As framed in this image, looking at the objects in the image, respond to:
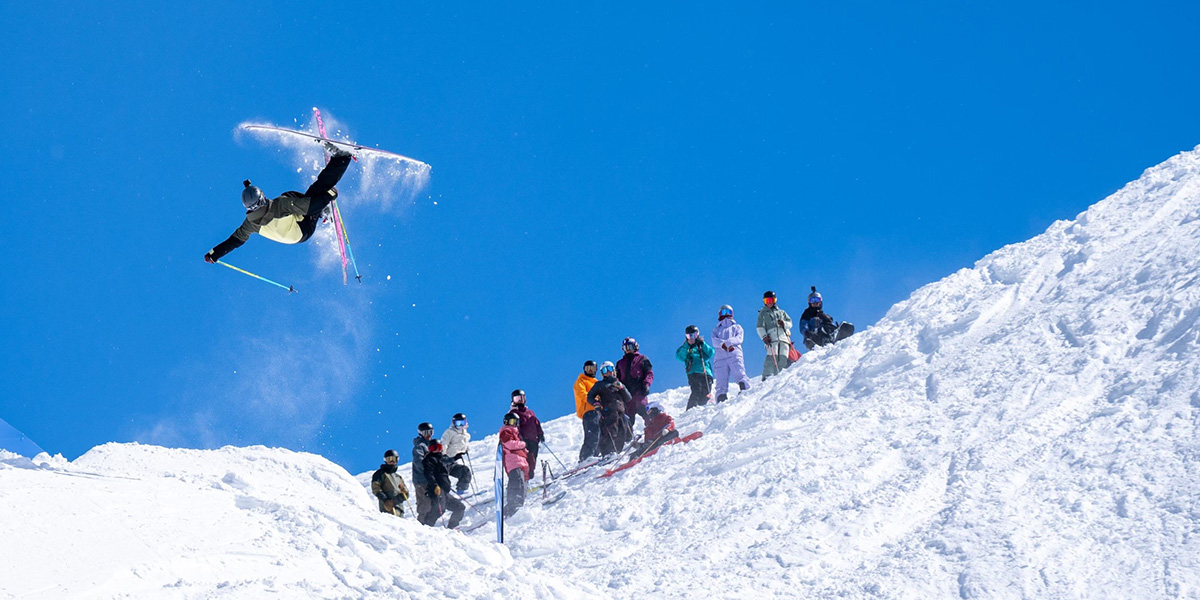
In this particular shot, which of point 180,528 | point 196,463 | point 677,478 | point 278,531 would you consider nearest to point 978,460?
point 677,478

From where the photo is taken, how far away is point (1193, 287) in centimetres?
1225

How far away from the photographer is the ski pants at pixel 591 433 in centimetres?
1378

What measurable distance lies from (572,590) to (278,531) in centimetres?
238

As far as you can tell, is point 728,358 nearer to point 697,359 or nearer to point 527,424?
point 697,359

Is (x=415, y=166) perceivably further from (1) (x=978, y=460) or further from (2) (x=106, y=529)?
(1) (x=978, y=460)

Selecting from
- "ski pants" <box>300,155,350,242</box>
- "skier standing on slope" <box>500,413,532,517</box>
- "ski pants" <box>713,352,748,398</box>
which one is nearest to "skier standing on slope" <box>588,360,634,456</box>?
"skier standing on slope" <box>500,413,532,517</box>

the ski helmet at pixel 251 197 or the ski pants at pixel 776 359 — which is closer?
the ski helmet at pixel 251 197

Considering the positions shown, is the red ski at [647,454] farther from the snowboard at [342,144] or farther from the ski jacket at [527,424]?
the snowboard at [342,144]

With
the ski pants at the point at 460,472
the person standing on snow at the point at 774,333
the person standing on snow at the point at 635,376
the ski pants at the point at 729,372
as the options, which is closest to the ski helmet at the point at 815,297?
the person standing on snow at the point at 774,333

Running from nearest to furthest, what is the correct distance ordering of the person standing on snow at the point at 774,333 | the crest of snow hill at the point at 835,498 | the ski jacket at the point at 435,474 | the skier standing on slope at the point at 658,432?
the crest of snow hill at the point at 835,498, the ski jacket at the point at 435,474, the skier standing on slope at the point at 658,432, the person standing on snow at the point at 774,333

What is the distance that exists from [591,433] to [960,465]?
506cm

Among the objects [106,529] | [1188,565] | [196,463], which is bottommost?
[1188,565]

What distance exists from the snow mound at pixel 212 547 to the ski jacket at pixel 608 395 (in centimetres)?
439

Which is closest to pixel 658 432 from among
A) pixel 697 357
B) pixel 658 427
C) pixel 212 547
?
pixel 658 427
